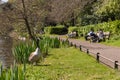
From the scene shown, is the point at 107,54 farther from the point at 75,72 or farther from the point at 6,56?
the point at 75,72

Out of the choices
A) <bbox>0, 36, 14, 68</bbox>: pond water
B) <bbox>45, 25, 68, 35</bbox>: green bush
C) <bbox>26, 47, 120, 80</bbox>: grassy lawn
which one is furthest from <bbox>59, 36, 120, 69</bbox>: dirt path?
<bbox>45, 25, 68, 35</bbox>: green bush

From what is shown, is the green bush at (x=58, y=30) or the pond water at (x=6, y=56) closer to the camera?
the pond water at (x=6, y=56)

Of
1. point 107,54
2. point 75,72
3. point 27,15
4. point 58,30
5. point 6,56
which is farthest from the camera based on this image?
point 58,30

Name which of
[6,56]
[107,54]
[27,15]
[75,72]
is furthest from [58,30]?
[75,72]

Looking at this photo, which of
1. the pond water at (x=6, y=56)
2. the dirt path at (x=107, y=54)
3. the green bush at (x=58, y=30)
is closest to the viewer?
the dirt path at (x=107, y=54)

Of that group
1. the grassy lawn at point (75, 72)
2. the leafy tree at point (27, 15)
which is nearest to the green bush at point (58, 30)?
the leafy tree at point (27, 15)

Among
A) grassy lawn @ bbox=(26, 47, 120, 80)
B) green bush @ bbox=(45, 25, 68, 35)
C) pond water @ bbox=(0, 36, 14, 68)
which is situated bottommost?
→ green bush @ bbox=(45, 25, 68, 35)

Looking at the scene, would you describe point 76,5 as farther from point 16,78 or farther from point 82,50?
point 16,78

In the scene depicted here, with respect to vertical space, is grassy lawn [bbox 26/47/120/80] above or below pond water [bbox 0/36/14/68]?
above

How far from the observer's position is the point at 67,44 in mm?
31031

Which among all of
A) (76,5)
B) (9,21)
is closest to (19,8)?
(9,21)

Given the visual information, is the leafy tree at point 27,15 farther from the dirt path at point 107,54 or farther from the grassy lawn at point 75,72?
the grassy lawn at point 75,72

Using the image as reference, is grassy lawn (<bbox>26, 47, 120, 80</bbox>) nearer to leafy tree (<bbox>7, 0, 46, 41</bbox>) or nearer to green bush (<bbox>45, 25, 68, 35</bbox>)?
leafy tree (<bbox>7, 0, 46, 41</bbox>)

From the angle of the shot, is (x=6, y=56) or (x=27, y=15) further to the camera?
(x=27, y=15)
